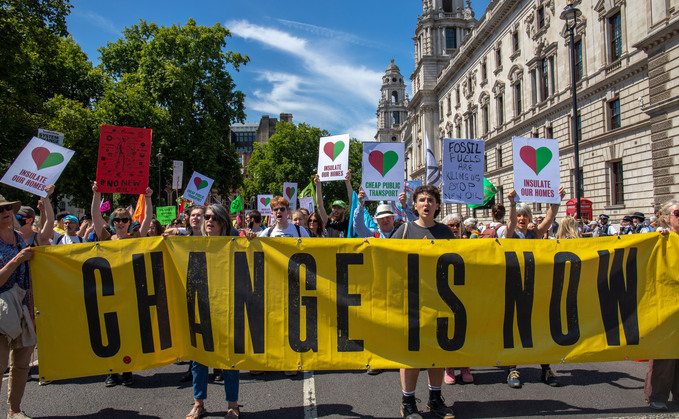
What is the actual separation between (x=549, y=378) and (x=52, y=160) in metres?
6.34

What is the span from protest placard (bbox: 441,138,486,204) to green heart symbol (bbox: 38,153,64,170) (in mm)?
5511

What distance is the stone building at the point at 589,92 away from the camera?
19.4m

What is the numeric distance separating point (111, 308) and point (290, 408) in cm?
188

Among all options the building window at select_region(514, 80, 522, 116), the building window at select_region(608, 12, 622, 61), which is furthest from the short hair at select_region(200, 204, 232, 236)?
the building window at select_region(514, 80, 522, 116)

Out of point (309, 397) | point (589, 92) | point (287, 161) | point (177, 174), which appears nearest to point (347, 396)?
point (309, 397)

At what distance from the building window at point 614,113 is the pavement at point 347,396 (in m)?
23.5

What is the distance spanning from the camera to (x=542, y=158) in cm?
699

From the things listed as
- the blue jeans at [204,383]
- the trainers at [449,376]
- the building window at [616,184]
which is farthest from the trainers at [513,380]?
the building window at [616,184]

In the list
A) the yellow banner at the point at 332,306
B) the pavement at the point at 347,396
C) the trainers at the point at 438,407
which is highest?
the yellow banner at the point at 332,306

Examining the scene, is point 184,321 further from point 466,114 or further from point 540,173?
point 466,114

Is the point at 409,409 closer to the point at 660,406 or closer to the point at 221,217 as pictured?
the point at 660,406

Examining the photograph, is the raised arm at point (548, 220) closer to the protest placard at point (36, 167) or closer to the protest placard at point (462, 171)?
the protest placard at point (462, 171)

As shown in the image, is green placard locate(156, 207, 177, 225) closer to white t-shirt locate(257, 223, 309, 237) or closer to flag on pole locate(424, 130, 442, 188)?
flag on pole locate(424, 130, 442, 188)

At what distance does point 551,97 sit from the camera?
106ft
